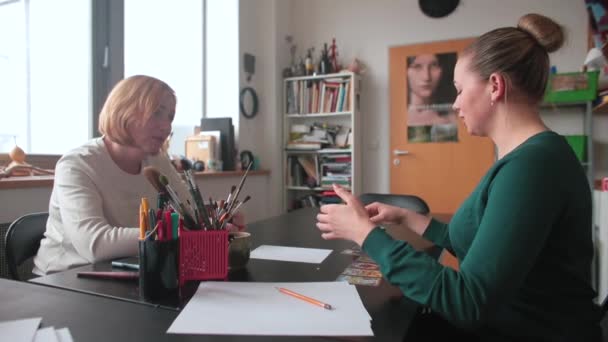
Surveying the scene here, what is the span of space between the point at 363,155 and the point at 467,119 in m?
3.20

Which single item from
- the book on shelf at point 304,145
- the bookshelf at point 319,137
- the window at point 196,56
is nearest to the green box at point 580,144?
the bookshelf at point 319,137

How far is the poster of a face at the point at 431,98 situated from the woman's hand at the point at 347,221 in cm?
312

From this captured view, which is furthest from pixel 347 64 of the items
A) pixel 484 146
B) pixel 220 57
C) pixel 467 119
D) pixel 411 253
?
pixel 411 253

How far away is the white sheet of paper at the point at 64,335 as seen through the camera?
1.96 ft

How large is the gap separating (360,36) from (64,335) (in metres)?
3.91

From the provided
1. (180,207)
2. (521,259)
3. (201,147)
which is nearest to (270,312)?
(180,207)

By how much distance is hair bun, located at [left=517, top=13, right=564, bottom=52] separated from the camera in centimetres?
88

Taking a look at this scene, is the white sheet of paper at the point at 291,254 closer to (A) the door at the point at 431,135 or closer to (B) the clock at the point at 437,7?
(A) the door at the point at 431,135

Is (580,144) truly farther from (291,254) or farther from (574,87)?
(291,254)

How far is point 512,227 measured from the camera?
0.67 m

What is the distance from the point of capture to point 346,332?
627mm

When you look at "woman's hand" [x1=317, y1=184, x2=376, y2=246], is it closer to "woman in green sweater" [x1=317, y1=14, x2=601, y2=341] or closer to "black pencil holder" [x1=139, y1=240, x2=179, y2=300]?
"woman in green sweater" [x1=317, y1=14, x2=601, y2=341]

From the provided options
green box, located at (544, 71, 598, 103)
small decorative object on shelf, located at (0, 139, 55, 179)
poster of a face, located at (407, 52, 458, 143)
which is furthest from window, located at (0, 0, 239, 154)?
green box, located at (544, 71, 598, 103)

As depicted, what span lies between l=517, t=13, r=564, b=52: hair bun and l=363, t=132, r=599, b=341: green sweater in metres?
0.22
